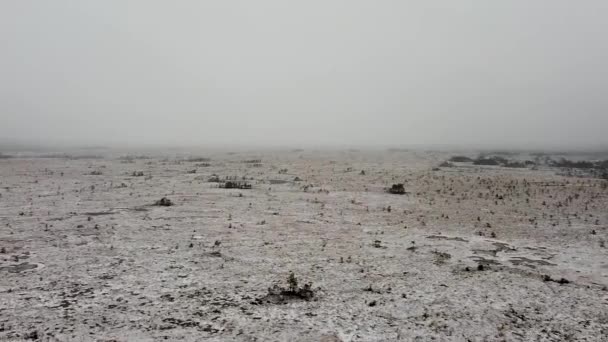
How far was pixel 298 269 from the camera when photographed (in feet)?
37.8

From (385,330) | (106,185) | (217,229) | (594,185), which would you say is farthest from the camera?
(594,185)

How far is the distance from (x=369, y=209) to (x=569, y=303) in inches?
464

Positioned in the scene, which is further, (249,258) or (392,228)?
(392,228)

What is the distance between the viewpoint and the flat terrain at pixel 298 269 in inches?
324

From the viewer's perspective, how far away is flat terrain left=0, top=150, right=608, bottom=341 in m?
8.23

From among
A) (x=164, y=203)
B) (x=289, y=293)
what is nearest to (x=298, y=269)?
(x=289, y=293)

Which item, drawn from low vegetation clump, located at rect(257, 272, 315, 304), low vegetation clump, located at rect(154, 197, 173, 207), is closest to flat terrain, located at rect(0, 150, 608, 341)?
low vegetation clump, located at rect(257, 272, 315, 304)

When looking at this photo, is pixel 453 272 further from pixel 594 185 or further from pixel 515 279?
pixel 594 185

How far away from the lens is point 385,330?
8172 mm

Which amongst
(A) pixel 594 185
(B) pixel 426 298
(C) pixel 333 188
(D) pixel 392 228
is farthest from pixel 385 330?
(A) pixel 594 185

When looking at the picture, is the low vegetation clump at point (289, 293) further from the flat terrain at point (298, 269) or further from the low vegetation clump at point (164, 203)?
the low vegetation clump at point (164, 203)

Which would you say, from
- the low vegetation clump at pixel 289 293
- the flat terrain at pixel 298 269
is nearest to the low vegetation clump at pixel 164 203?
the flat terrain at pixel 298 269

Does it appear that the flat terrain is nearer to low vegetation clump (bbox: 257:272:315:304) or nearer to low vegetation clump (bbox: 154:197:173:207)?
low vegetation clump (bbox: 257:272:315:304)

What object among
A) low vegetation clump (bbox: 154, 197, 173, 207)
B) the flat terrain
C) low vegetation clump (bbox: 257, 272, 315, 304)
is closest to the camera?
the flat terrain
